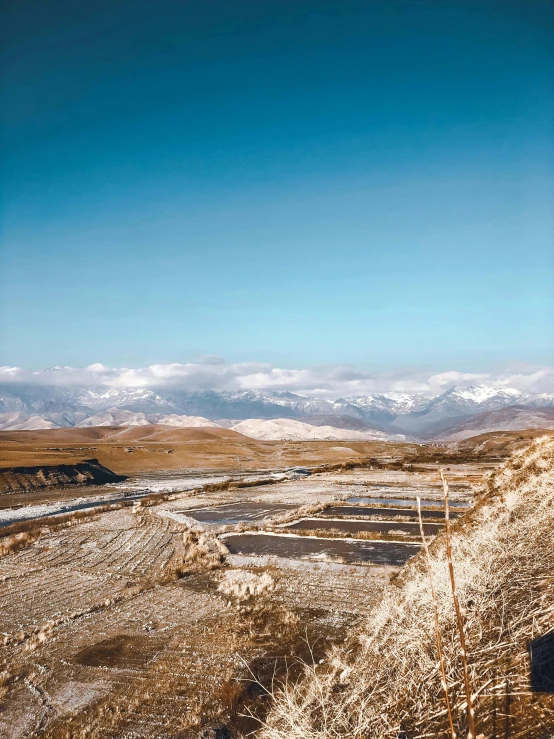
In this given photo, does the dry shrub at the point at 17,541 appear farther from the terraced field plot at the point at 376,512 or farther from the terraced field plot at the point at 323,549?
the terraced field plot at the point at 376,512

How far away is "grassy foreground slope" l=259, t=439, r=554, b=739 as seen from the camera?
17.5 feet

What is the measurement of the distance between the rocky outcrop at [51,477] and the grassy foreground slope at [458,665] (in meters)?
57.8

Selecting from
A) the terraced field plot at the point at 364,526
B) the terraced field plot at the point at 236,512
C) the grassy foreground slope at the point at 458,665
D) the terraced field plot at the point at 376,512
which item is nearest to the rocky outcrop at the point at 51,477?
the terraced field plot at the point at 236,512

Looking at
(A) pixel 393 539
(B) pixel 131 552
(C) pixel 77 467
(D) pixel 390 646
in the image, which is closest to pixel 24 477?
(C) pixel 77 467

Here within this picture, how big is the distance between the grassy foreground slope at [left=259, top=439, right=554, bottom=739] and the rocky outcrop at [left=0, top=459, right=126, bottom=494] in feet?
190

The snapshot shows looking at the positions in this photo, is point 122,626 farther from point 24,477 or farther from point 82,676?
point 24,477

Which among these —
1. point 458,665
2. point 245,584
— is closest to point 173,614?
point 245,584

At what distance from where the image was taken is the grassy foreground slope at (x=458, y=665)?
5332 mm

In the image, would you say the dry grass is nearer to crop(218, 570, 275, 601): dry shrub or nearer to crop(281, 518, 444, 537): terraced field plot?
crop(218, 570, 275, 601): dry shrub

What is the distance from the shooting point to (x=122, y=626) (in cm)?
1467

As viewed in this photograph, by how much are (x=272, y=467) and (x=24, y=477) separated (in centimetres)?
4853

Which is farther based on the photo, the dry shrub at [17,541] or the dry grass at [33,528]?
the dry grass at [33,528]

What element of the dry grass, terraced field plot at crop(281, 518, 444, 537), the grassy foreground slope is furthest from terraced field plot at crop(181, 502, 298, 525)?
the grassy foreground slope

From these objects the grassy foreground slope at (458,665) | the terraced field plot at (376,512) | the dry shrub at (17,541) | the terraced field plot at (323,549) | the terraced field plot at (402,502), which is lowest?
the terraced field plot at (402,502)
